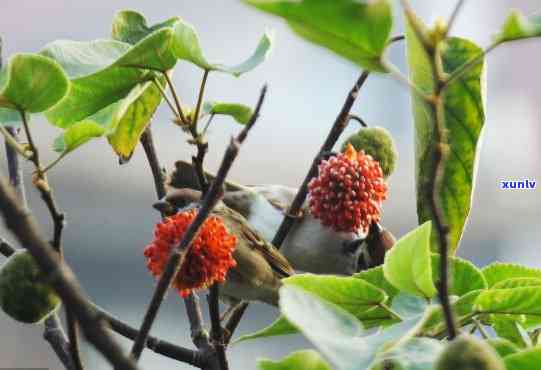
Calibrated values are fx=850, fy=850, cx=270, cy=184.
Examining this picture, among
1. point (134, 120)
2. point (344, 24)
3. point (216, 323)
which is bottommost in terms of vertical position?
point (216, 323)

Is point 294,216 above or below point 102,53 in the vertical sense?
below

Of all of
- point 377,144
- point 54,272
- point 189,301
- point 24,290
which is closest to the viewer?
point 54,272

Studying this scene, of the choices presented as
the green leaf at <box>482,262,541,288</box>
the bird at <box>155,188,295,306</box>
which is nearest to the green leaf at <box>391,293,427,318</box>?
the green leaf at <box>482,262,541,288</box>

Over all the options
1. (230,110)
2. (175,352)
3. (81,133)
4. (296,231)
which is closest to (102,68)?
(81,133)

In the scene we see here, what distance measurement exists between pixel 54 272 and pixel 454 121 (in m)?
0.38

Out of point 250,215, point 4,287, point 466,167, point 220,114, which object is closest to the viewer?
point 4,287

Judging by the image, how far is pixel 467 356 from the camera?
12.4 inches

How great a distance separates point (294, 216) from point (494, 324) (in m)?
0.41

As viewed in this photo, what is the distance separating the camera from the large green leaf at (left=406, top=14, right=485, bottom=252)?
0.57 metres

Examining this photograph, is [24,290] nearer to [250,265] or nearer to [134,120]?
[134,120]

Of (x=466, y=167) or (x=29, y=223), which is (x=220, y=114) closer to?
(x=466, y=167)

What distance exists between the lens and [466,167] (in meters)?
0.61

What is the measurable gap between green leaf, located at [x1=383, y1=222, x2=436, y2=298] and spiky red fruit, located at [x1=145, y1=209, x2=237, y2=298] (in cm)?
20

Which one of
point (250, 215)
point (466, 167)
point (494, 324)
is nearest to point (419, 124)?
point (466, 167)
